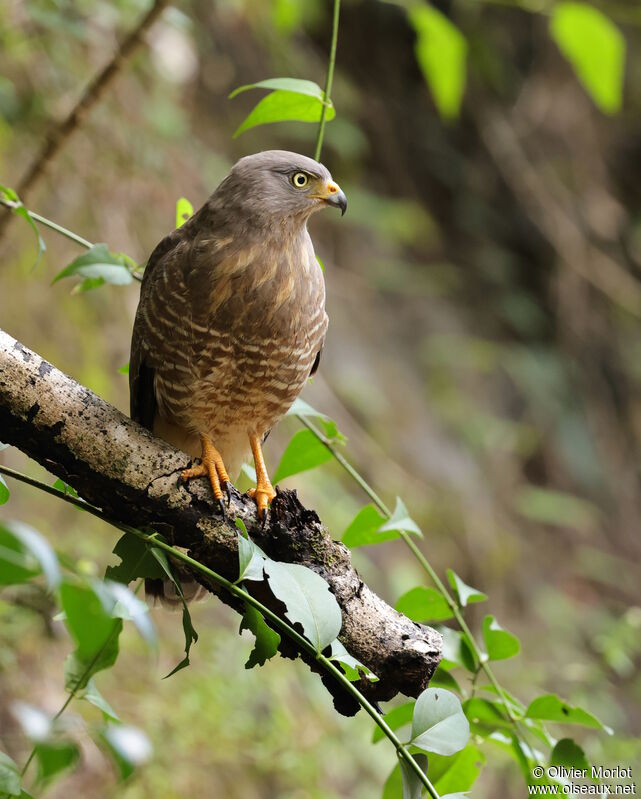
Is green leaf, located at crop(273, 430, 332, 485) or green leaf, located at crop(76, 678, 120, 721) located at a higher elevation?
green leaf, located at crop(273, 430, 332, 485)

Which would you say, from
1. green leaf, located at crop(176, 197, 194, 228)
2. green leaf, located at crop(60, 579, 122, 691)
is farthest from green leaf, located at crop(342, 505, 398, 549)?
green leaf, located at crop(60, 579, 122, 691)

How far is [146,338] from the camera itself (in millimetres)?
2428

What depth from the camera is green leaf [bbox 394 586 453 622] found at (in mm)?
2078

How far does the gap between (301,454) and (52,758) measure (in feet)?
4.36

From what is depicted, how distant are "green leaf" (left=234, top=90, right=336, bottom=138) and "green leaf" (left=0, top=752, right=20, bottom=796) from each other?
56.4 inches

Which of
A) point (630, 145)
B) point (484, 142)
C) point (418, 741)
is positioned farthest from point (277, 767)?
point (630, 145)

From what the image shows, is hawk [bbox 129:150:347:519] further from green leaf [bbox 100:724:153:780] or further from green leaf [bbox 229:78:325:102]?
green leaf [bbox 100:724:153:780]

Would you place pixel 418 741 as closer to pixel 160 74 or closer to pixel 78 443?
pixel 78 443

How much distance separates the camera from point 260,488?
2.27 m

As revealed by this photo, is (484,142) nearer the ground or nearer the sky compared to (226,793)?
nearer the sky

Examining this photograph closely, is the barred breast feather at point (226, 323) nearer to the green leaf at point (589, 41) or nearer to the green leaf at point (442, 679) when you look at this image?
the green leaf at point (442, 679)

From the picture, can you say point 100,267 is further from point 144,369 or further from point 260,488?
point 260,488

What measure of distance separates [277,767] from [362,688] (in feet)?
8.61

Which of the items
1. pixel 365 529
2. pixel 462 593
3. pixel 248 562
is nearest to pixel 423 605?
pixel 462 593
